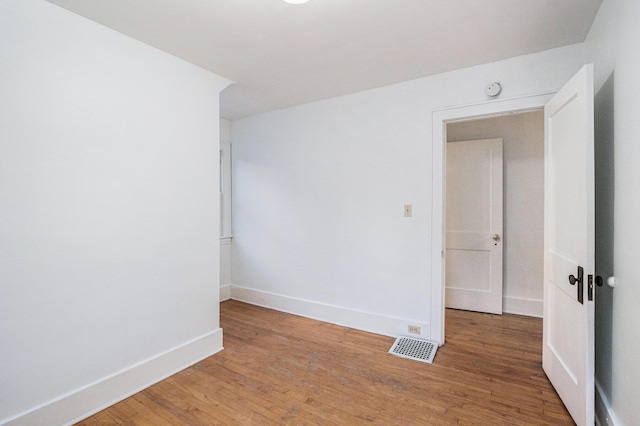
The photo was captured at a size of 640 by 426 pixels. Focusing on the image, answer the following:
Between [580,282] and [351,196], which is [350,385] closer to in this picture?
[580,282]

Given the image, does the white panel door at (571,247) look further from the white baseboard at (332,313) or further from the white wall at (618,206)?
the white baseboard at (332,313)

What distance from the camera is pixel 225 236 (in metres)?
4.28

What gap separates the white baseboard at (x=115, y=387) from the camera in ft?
5.88

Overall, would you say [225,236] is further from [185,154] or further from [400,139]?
[400,139]

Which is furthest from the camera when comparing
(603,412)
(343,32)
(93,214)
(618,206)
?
(343,32)

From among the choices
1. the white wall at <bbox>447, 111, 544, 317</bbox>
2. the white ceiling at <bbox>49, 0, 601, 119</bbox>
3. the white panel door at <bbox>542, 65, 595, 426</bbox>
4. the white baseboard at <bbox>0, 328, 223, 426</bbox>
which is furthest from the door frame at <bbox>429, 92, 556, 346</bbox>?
the white baseboard at <bbox>0, 328, 223, 426</bbox>

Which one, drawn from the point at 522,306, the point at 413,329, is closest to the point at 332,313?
the point at 413,329

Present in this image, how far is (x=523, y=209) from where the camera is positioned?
3.64 metres

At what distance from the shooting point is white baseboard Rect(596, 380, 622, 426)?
5.21 ft

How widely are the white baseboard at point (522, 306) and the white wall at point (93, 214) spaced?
11.1ft

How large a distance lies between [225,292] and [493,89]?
3.86 metres

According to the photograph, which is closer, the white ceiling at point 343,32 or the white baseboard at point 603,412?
the white baseboard at point 603,412

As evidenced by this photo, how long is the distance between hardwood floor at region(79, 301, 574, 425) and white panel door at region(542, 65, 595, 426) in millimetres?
288

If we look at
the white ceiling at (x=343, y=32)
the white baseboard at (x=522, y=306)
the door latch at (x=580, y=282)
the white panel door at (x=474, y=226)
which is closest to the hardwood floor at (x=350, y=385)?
the white baseboard at (x=522, y=306)
